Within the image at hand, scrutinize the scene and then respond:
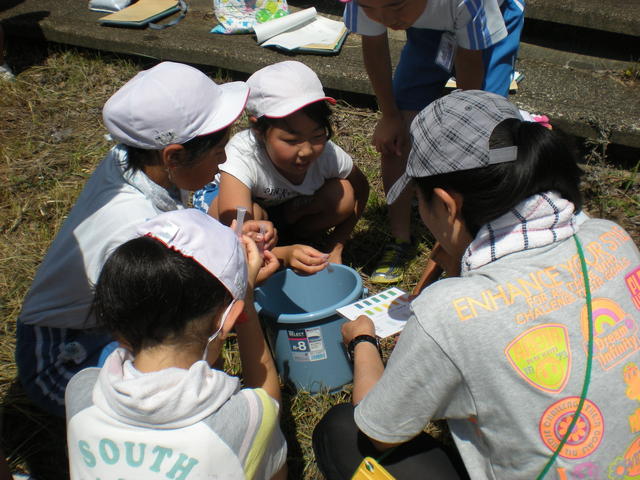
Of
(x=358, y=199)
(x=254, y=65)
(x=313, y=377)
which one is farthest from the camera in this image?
(x=254, y=65)

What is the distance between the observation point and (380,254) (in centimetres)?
270

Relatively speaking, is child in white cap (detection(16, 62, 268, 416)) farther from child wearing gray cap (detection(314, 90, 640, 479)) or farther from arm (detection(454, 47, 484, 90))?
arm (detection(454, 47, 484, 90))

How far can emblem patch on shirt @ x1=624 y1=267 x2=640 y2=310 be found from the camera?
1.18 m

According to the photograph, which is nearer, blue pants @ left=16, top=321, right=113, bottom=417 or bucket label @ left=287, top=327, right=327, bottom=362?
blue pants @ left=16, top=321, right=113, bottom=417

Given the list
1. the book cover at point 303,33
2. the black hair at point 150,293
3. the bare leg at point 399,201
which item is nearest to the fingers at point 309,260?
the bare leg at point 399,201

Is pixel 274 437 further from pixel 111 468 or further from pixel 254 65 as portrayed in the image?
pixel 254 65

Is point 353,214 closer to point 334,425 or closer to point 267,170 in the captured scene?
point 267,170

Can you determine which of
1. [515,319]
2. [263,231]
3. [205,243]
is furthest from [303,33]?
[515,319]

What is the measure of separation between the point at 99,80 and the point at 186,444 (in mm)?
3543

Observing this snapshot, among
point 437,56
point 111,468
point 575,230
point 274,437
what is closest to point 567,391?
point 575,230

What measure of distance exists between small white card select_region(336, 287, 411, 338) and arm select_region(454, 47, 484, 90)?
92 centimetres

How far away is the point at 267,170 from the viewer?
234cm

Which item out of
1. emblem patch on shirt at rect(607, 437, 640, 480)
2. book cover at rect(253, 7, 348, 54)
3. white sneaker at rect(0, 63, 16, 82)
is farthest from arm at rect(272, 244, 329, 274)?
white sneaker at rect(0, 63, 16, 82)

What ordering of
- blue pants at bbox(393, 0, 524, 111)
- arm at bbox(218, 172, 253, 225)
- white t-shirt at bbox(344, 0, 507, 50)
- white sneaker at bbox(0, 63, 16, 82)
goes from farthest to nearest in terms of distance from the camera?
white sneaker at bbox(0, 63, 16, 82) < blue pants at bbox(393, 0, 524, 111) < arm at bbox(218, 172, 253, 225) < white t-shirt at bbox(344, 0, 507, 50)
